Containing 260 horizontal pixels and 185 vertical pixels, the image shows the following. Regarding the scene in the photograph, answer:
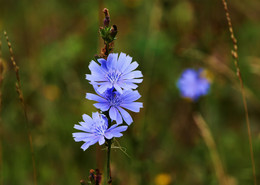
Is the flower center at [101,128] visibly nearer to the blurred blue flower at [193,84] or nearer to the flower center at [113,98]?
the flower center at [113,98]

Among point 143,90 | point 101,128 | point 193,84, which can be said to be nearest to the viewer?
point 101,128

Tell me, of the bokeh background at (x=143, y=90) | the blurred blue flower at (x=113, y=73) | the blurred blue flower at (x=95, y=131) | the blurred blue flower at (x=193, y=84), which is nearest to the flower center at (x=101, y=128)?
the blurred blue flower at (x=95, y=131)

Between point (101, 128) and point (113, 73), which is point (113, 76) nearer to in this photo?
point (113, 73)

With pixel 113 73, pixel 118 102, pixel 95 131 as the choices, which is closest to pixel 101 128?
pixel 95 131

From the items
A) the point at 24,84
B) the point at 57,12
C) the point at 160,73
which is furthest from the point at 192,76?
the point at 57,12

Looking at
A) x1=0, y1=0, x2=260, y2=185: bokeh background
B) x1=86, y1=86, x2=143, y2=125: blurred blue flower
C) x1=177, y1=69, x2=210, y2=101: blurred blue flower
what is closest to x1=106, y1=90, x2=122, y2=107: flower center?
x1=86, y1=86, x2=143, y2=125: blurred blue flower

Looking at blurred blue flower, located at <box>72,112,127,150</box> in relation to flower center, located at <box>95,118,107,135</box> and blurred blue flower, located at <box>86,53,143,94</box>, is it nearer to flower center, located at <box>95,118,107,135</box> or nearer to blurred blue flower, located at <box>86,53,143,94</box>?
flower center, located at <box>95,118,107,135</box>

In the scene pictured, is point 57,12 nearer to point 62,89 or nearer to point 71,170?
point 62,89
